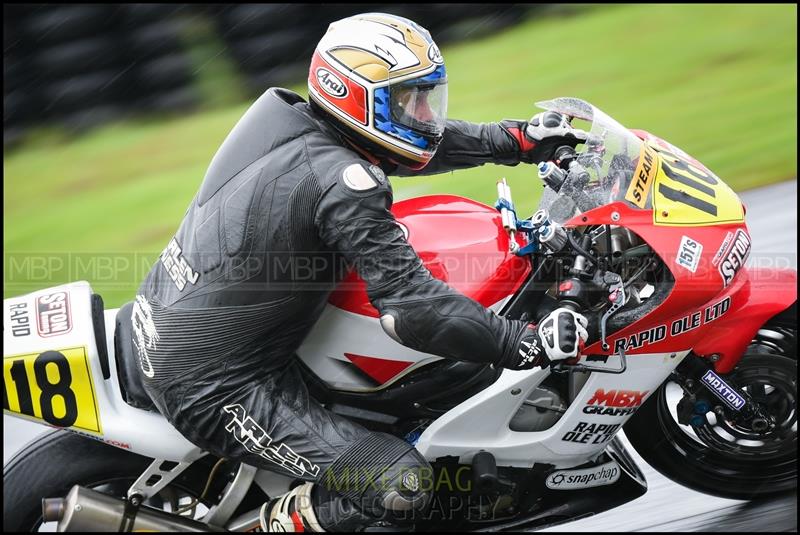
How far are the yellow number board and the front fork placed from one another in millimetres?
521

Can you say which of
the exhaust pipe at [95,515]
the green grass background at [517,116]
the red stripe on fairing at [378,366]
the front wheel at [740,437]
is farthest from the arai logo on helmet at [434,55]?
the green grass background at [517,116]

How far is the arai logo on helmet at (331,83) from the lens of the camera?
2.97 m

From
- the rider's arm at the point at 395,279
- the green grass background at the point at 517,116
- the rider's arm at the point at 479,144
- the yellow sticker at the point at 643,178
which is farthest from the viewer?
the green grass background at the point at 517,116

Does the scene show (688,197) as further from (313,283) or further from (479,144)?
(313,283)

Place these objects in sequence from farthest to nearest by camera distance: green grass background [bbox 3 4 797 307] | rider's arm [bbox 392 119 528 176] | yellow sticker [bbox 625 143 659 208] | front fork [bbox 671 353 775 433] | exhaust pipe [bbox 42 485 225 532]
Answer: green grass background [bbox 3 4 797 307]
rider's arm [bbox 392 119 528 176]
front fork [bbox 671 353 775 433]
exhaust pipe [bbox 42 485 225 532]
yellow sticker [bbox 625 143 659 208]

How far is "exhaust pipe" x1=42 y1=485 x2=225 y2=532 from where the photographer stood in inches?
125

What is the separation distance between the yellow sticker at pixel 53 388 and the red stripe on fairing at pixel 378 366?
0.88m

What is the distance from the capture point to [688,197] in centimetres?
313

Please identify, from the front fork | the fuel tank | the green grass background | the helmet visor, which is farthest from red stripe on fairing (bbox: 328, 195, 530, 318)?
the green grass background

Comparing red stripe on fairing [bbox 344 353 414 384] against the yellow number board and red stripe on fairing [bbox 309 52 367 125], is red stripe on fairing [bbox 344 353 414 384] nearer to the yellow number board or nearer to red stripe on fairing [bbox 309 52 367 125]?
red stripe on fairing [bbox 309 52 367 125]

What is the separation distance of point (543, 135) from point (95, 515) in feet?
6.78

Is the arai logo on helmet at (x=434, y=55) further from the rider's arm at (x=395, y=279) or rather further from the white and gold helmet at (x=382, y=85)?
the rider's arm at (x=395, y=279)

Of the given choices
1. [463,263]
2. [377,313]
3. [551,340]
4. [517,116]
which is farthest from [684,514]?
[517,116]

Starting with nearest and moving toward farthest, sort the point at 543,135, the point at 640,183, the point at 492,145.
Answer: the point at 640,183 < the point at 543,135 < the point at 492,145
